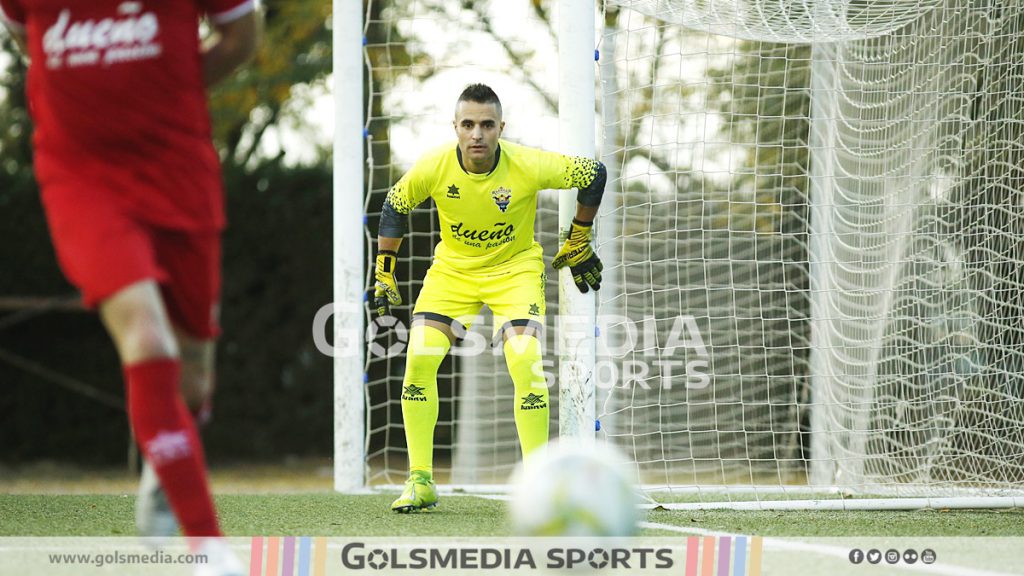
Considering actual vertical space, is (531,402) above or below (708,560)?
above

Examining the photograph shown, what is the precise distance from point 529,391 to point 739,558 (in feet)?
5.26

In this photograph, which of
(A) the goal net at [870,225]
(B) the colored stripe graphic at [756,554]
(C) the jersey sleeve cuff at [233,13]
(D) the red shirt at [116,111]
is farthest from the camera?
(A) the goal net at [870,225]

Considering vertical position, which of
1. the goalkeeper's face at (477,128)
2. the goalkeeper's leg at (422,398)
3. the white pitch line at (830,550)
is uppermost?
the goalkeeper's face at (477,128)

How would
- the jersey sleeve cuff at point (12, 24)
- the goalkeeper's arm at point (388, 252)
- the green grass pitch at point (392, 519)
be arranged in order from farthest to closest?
the goalkeeper's arm at point (388, 252)
the green grass pitch at point (392, 519)
the jersey sleeve cuff at point (12, 24)

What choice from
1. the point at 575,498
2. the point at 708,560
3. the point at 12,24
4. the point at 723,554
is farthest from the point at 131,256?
the point at 723,554

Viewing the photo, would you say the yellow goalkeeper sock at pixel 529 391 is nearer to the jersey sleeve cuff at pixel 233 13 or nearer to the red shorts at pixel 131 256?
the red shorts at pixel 131 256

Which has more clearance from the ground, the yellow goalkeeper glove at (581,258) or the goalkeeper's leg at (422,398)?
the yellow goalkeeper glove at (581,258)

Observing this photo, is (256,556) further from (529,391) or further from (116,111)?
(529,391)

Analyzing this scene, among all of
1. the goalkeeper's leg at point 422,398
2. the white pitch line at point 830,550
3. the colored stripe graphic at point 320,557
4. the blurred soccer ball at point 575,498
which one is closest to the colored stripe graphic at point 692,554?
the white pitch line at point 830,550

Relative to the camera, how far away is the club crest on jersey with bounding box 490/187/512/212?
17.5 feet

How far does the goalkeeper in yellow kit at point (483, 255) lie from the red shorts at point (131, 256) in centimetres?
235

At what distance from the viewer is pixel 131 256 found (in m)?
2.71

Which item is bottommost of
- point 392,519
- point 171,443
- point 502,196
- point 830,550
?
point 392,519

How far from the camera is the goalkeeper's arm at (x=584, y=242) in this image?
532 centimetres
